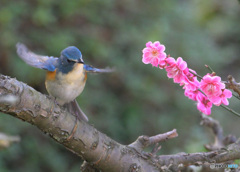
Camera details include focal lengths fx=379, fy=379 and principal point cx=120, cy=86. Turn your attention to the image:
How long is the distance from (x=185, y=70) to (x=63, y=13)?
10.3 ft

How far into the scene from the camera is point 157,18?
5254mm

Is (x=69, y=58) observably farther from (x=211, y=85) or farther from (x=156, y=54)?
(x=211, y=85)

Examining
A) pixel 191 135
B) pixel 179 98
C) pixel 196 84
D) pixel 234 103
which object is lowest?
pixel 196 84

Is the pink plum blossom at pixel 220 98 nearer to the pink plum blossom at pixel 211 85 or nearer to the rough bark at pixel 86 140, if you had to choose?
the pink plum blossom at pixel 211 85

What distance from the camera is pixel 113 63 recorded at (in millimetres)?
4812

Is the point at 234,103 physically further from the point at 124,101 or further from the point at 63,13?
the point at 63,13

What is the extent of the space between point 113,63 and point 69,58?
2150 millimetres

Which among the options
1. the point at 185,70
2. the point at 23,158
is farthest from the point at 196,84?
the point at 23,158

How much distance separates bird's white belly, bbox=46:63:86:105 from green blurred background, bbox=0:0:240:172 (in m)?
1.41

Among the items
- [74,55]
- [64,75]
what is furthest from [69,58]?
[64,75]

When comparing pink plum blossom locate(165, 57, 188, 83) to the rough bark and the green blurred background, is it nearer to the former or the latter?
the rough bark

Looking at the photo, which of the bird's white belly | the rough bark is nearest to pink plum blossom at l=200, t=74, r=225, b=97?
the rough bark

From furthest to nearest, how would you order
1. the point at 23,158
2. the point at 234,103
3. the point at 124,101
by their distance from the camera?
→ the point at 234,103, the point at 124,101, the point at 23,158

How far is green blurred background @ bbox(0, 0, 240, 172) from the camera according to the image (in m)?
4.22
